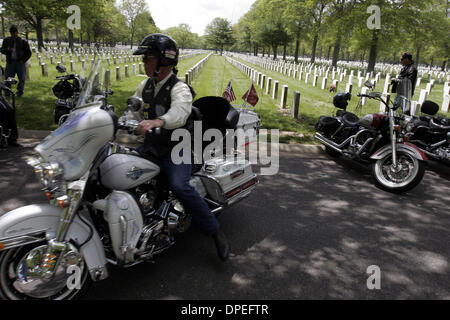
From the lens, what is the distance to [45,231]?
2.32 metres

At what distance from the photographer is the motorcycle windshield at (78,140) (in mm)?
2232

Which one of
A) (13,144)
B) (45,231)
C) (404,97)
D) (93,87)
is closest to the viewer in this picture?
(45,231)

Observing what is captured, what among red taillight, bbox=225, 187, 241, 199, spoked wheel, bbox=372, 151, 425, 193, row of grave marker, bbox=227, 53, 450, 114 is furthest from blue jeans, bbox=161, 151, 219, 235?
row of grave marker, bbox=227, 53, 450, 114

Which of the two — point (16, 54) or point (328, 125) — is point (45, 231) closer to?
point (328, 125)

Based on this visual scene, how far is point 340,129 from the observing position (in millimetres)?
6691

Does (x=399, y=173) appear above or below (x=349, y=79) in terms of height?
below

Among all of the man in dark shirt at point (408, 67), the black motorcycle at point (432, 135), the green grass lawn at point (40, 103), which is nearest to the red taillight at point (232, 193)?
the green grass lawn at point (40, 103)

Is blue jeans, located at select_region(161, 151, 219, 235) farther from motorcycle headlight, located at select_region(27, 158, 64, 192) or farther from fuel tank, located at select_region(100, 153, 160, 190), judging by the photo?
motorcycle headlight, located at select_region(27, 158, 64, 192)

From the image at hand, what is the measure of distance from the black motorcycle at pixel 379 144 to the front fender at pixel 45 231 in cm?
461

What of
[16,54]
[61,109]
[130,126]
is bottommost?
[61,109]

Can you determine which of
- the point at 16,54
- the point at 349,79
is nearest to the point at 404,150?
the point at 16,54

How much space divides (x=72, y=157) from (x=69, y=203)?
0.33 meters

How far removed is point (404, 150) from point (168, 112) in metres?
4.21

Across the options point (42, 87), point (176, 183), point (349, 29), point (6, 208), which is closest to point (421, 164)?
point (176, 183)
